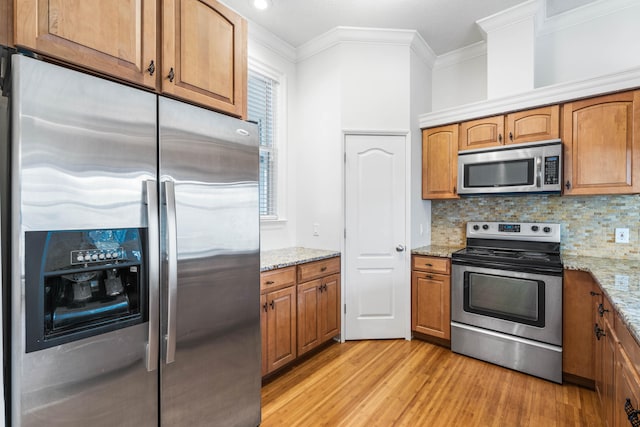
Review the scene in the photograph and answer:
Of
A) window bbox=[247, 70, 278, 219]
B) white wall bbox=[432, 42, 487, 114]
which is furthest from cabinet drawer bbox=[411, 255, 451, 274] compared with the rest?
white wall bbox=[432, 42, 487, 114]

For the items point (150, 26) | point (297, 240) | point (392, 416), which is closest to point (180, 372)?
point (392, 416)

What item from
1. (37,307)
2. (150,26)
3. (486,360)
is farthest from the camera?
(486,360)

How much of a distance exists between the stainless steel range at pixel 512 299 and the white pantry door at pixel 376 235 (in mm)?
547

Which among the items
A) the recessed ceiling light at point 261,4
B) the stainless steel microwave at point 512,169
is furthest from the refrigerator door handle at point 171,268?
the stainless steel microwave at point 512,169

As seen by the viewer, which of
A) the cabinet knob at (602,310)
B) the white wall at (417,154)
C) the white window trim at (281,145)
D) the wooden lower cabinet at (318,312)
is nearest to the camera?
the cabinet knob at (602,310)

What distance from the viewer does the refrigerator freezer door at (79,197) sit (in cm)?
102

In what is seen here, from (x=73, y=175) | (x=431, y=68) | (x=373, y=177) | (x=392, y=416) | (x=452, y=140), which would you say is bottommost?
(x=392, y=416)

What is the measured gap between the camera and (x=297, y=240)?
345 cm

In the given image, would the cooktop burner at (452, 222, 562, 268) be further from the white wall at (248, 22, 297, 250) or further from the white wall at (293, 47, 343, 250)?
the white wall at (248, 22, 297, 250)

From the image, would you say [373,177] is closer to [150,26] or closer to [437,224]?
[437,224]

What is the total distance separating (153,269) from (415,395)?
199 cm

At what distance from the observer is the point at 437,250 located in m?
3.20

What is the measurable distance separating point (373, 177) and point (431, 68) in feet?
5.31

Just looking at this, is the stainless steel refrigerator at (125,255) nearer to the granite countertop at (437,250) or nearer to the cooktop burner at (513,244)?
the granite countertop at (437,250)
